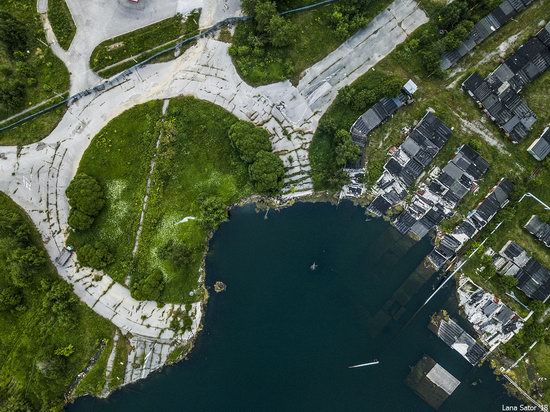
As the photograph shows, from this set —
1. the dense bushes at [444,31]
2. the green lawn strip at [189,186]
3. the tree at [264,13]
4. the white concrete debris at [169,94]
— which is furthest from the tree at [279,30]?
the dense bushes at [444,31]

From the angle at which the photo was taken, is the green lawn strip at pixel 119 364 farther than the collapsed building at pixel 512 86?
No

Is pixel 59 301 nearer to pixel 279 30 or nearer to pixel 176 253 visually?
pixel 176 253

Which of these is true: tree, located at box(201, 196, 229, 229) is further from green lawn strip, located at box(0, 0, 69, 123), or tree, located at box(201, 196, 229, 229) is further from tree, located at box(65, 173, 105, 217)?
green lawn strip, located at box(0, 0, 69, 123)

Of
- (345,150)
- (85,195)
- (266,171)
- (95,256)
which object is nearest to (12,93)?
(85,195)

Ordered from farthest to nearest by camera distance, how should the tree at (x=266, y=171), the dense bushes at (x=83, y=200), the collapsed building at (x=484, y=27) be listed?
1. the collapsed building at (x=484, y=27)
2. the dense bushes at (x=83, y=200)
3. the tree at (x=266, y=171)

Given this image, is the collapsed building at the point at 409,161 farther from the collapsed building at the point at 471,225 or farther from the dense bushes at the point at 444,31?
the collapsed building at the point at 471,225

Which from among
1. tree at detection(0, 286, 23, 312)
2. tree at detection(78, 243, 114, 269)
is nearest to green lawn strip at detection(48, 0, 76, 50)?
tree at detection(78, 243, 114, 269)

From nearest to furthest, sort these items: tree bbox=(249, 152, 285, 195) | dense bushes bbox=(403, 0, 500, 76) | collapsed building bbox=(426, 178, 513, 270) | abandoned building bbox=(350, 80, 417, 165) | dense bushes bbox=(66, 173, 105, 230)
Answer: tree bbox=(249, 152, 285, 195) → dense bushes bbox=(66, 173, 105, 230) → dense bushes bbox=(403, 0, 500, 76) → collapsed building bbox=(426, 178, 513, 270) → abandoned building bbox=(350, 80, 417, 165)
